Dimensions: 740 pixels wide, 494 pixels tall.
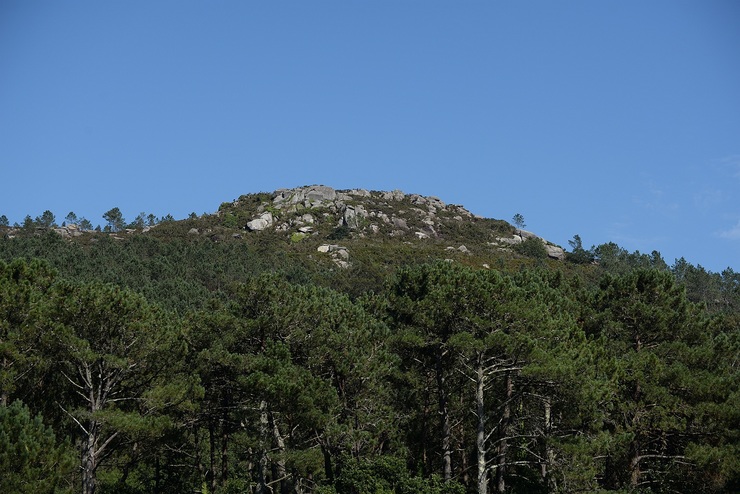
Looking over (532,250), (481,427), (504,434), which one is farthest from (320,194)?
(481,427)

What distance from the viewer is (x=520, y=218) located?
5374 inches

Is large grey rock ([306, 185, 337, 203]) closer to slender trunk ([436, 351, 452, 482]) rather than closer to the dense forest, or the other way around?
the dense forest

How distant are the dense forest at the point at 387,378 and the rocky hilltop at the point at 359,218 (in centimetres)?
6956

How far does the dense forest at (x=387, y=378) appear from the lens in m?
18.5

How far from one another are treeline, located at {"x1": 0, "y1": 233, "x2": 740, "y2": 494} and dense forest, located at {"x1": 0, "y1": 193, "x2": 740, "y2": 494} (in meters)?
0.07

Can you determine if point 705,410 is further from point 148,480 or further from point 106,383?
point 148,480

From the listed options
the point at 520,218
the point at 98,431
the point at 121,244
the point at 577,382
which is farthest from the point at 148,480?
the point at 520,218

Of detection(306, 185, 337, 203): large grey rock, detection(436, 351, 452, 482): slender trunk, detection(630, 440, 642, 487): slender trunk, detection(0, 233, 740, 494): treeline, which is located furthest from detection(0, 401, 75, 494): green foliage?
detection(306, 185, 337, 203): large grey rock

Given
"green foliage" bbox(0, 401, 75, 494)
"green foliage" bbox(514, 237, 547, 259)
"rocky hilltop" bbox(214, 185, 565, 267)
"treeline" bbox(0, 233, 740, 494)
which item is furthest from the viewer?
"rocky hilltop" bbox(214, 185, 565, 267)

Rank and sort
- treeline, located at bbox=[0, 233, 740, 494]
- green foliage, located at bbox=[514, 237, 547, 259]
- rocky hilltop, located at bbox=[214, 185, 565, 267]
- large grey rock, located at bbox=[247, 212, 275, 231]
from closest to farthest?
treeline, located at bbox=[0, 233, 740, 494]
green foliage, located at bbox=[514, 237, 547, 259]
rocky hilltop, located at bbox=[214, 185, 565, 267]
large grey rock, located at bbox=[247, 212, 275, 231]

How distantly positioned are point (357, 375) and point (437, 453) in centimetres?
792

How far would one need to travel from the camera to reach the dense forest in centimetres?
1845

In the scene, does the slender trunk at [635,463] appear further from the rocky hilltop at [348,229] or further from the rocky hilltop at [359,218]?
the rocky hilltop at [359,218]

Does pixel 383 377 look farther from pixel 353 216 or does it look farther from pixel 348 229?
pixel 353 216
